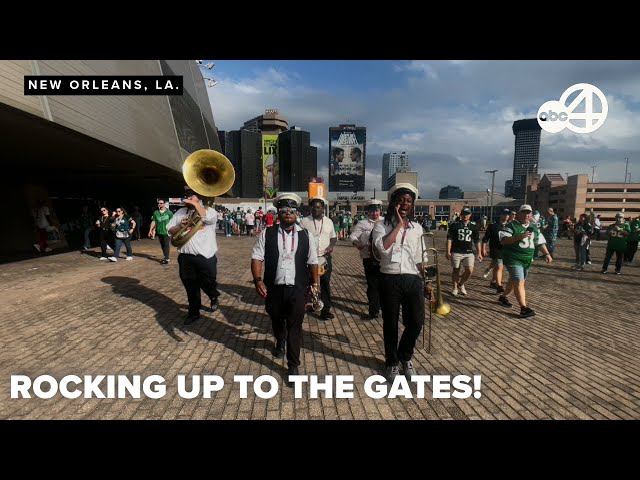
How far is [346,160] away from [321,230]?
189ft

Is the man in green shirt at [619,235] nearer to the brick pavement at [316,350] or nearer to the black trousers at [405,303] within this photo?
the brick pavement at [316,350]

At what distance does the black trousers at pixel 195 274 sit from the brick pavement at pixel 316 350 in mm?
463

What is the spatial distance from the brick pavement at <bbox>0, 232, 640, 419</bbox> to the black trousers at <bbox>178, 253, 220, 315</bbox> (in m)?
0.46

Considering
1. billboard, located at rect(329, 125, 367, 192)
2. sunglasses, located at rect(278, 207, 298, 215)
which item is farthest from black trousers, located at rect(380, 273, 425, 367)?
billboard, located at rect(329, 125, 367, 192)

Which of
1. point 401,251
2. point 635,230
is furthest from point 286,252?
point 635,230

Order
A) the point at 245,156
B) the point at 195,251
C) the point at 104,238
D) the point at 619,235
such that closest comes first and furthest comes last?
1. the point at 195,251
2. the point at 619,235
3. the point at 104,238
4. the point at 245,156

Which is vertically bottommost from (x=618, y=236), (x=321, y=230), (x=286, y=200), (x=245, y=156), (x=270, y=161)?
(x=618, y=236)

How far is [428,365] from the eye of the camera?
369cm

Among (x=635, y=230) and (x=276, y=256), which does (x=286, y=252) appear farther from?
(x=635, y=230)

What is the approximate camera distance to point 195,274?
15.6 feet

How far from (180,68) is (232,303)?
22006mm

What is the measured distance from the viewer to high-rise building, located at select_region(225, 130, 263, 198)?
105188mm
